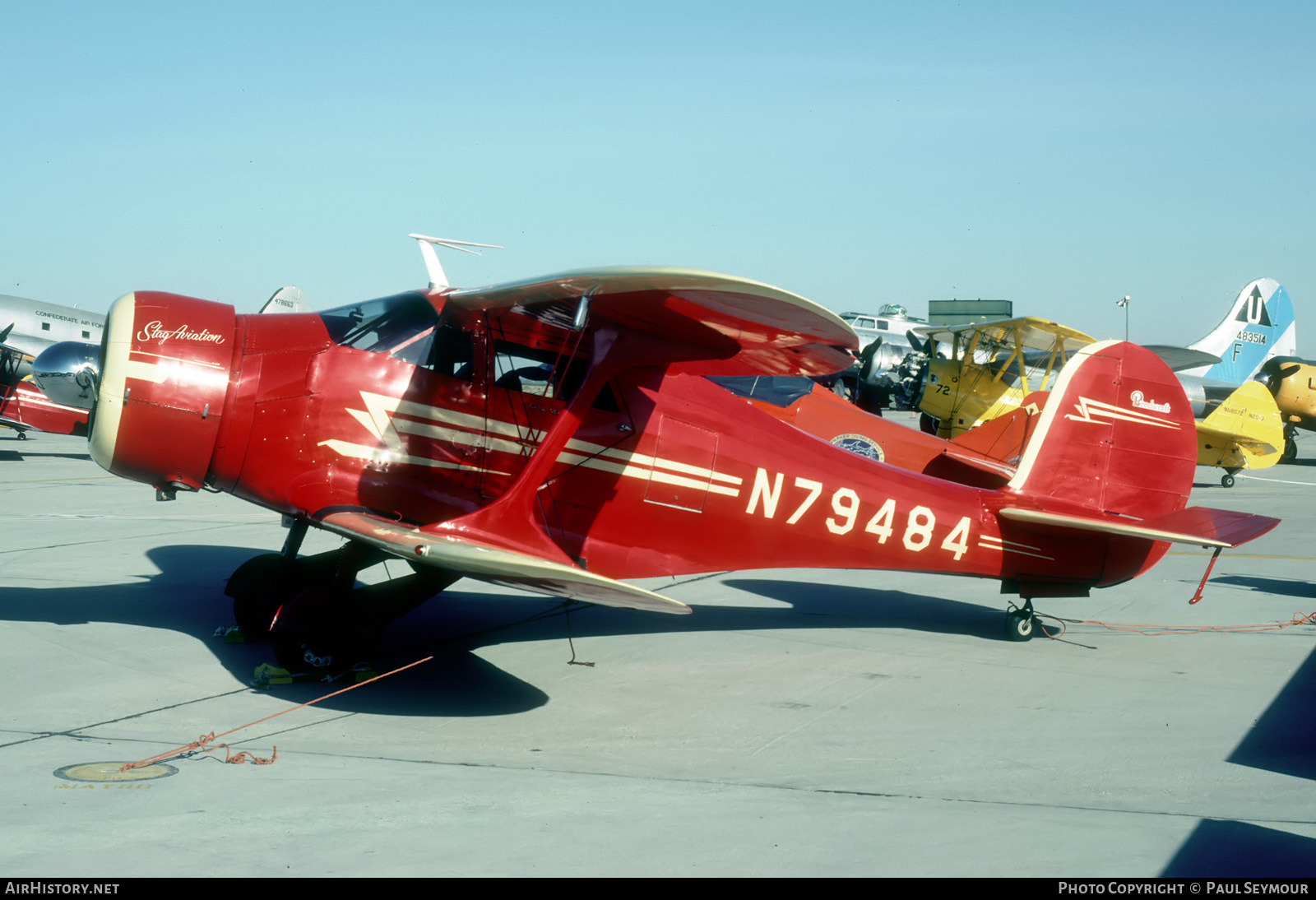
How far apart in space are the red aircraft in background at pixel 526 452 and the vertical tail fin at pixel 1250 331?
31.9 metres

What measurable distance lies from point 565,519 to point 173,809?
3.44 m

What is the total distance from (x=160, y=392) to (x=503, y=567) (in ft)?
8.77

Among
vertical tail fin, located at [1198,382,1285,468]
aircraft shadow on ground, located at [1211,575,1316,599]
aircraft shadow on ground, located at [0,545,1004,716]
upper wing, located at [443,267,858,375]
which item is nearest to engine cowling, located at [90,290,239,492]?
aircraft shadow on ground, located at [0,545,1004,716]

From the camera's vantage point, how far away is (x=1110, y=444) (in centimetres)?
910

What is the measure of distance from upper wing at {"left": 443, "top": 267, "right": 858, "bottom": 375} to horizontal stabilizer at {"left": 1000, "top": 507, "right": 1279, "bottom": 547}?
94.6 inches

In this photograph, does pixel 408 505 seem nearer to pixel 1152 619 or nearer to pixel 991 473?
pixel 1152 619

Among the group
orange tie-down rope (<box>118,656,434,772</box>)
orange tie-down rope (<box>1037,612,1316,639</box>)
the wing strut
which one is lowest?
orange tie-down rope (<box>1037,612,1316,639</box>)

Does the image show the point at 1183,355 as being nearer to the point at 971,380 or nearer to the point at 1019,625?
the point at 971,380

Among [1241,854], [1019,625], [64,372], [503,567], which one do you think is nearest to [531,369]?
[503,567]

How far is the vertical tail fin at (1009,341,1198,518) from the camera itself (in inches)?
358

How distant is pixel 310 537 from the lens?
1306 cm

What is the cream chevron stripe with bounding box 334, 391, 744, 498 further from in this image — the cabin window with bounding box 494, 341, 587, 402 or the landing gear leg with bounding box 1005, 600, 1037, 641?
the landing gear leg with bounding box 1005, 600, 1037, 641

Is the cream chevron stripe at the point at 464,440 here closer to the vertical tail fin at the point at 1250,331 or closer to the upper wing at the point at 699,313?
the upper wing at the point at 699,313
